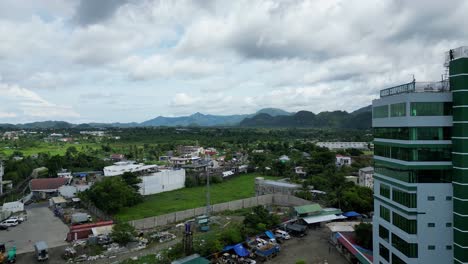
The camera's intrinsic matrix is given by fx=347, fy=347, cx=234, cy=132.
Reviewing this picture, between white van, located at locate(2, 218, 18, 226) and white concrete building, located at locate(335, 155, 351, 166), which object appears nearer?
white van, located at locate(2, 218, 18, 226)

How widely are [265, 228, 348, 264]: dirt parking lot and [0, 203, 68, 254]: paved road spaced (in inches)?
582

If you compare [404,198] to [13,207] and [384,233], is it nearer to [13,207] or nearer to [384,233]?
[384,233]

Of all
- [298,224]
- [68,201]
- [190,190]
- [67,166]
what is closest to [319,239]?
[298,224]

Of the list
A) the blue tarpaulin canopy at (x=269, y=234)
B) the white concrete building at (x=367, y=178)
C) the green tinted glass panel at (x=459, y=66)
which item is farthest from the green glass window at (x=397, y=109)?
the white concrete building at (x=367, y=178)

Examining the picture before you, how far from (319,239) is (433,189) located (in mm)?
13303

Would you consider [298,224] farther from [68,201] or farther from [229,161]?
[229,161]

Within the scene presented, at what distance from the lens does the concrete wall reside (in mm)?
25791

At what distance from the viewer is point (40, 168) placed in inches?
2032

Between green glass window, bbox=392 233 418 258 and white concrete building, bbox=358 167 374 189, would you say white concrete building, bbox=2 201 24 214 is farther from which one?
white concrete building, bbox=358 167 374 189

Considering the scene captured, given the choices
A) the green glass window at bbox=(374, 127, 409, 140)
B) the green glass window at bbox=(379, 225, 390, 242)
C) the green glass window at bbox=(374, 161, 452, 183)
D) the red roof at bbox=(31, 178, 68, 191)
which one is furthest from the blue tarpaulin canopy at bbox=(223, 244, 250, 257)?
the red roof at bbox=(31, 178, 68, 191)

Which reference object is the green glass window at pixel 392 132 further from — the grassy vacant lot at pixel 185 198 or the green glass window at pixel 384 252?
the grassy vacant lot at pixel 185 198

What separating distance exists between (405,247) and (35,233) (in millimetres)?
25252

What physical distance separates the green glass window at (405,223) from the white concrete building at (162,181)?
29.8 metres

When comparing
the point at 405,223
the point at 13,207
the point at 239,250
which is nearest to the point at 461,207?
the point at 405,223
